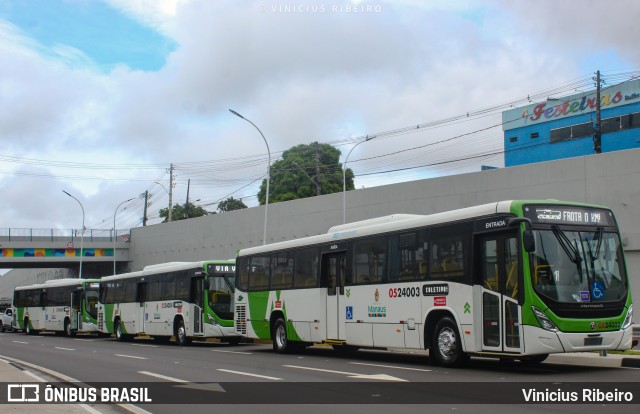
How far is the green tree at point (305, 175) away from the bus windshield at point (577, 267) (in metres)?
56.3

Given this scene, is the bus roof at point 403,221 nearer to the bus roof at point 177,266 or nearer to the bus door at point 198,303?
the bus roof at point 177,266

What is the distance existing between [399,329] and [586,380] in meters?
5.10

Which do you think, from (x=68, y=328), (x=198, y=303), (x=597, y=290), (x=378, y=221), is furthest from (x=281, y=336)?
(x=68, y=328)

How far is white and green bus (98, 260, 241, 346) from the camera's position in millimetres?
26781

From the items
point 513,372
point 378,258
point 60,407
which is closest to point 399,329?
point 378,258

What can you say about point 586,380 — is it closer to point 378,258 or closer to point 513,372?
point 513,372

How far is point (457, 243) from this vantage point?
14992 millimetres

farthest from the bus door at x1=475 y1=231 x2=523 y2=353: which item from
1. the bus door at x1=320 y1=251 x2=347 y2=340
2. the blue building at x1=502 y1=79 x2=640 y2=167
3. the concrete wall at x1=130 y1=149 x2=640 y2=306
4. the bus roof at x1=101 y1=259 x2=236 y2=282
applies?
the blue building at x1=502 y1=79 x2=640 y2=167

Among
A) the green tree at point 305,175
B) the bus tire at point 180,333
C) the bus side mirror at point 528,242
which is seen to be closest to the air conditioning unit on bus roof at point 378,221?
the bus side mirror at point 528,242

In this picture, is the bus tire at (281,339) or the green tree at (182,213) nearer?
the bus tire at (281,339)

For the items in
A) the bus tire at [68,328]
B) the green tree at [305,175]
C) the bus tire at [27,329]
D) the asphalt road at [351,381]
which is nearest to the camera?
the asphalt road at [351,381]

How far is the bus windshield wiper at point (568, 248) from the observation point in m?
13.6

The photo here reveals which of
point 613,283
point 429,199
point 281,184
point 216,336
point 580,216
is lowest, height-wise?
point 216,336

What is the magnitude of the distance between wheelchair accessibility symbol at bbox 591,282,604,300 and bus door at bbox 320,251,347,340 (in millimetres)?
6918
